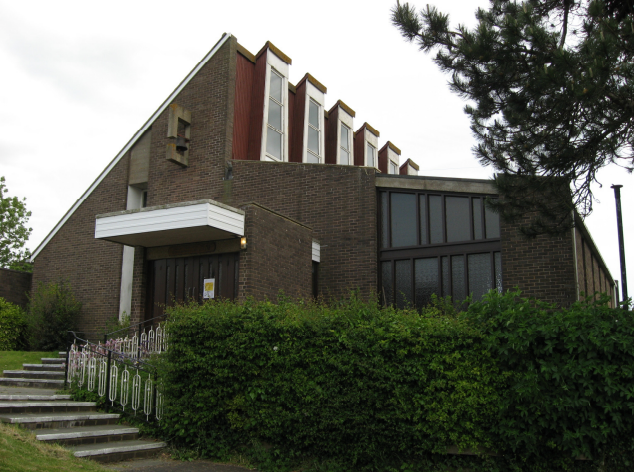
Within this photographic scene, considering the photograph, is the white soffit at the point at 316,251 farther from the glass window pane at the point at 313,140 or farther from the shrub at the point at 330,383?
the glass window pane at the point at 313,140

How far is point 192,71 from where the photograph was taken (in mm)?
17344

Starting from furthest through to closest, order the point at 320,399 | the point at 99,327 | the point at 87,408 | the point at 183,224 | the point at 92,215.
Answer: the point at 92,215, the point at 99,327, the point at 183,224, the point at 87,408, the point at 320,399

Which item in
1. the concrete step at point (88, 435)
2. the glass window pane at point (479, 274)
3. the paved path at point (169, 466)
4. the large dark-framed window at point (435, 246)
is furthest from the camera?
the large dark-framed window at point (435, 246)

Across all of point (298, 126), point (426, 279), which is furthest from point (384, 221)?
point (298, 126)

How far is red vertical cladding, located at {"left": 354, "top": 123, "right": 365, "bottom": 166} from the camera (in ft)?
86.4

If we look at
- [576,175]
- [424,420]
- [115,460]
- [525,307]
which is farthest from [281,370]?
[576,175]

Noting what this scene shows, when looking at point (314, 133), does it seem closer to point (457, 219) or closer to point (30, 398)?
point (457, 219)

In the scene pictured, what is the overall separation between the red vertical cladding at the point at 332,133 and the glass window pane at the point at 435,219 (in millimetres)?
10014

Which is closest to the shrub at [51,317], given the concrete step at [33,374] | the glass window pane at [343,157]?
the concrete step at [33,374]

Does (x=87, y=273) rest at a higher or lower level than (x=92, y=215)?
lower

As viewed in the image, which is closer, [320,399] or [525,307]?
[525,307]

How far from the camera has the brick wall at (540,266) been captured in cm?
1170

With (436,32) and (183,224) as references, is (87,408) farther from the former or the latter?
(436,32)

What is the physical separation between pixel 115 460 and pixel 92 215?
39.5 ft
